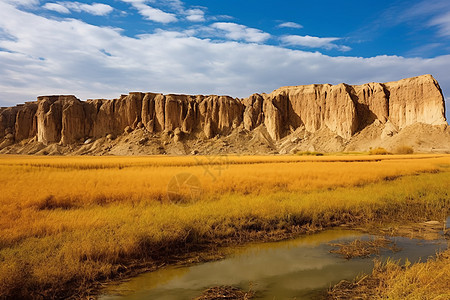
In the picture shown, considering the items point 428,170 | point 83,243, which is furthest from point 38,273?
point 428,170

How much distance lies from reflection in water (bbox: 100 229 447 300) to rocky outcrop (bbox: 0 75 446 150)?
303 ft

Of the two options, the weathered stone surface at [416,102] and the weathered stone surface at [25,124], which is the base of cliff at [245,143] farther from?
the weathered stone surface at [416,102]

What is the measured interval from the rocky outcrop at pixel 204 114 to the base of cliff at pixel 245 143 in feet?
7.68

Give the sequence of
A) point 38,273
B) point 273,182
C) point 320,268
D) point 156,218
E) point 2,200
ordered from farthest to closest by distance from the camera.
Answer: point 273,182
point 2,200
point 156,218
point 320,268
point 38,273

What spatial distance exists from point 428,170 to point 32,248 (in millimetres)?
32832

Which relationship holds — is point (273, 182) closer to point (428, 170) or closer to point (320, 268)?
point (320, 268)

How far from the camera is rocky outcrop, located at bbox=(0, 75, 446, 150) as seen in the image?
9900cm

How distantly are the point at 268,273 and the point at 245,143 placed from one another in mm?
95027

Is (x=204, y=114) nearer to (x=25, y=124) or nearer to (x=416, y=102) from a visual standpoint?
(x=416, y=102)

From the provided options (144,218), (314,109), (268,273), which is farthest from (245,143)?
(268,273)

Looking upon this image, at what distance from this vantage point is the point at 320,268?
27.0 feet

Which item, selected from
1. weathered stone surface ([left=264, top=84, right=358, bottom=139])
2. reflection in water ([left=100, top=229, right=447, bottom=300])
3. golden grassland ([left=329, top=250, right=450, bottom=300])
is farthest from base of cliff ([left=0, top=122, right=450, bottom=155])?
golden grassland ([left=329, top=250, right=450, bottom=300])

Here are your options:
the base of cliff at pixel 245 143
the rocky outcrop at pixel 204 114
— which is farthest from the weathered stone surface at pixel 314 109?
the base of cliff at pixel 245 143

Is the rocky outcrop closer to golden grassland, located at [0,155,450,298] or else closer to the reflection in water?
golden grassland, located at [0,155,450,298]
